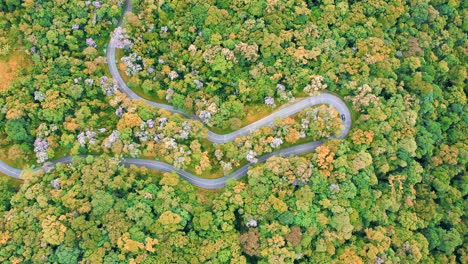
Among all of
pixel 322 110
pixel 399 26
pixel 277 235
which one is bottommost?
pixel 277 235

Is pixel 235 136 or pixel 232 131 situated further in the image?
pixel 232 131

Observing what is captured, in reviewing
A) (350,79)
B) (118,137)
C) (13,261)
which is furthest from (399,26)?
(13,261)

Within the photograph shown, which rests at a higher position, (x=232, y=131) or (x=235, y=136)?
(x=232, y=131)

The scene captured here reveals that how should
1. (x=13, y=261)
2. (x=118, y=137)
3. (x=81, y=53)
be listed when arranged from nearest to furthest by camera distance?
(x=13, y=261) < (x=118, y=137) < (x=81, y=53)

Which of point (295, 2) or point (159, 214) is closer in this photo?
point (159, 214)

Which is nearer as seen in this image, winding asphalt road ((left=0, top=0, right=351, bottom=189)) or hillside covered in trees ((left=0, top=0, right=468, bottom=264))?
hillside covered in trees ((left=0, top=0, right=468, bottom=264))

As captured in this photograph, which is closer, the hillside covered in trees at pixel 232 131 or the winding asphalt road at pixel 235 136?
the hillside covered in trees at pixel 232 131

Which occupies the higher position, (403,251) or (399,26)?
(399,26)

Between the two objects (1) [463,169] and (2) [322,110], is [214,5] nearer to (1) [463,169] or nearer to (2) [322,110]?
(2) [322,110]
